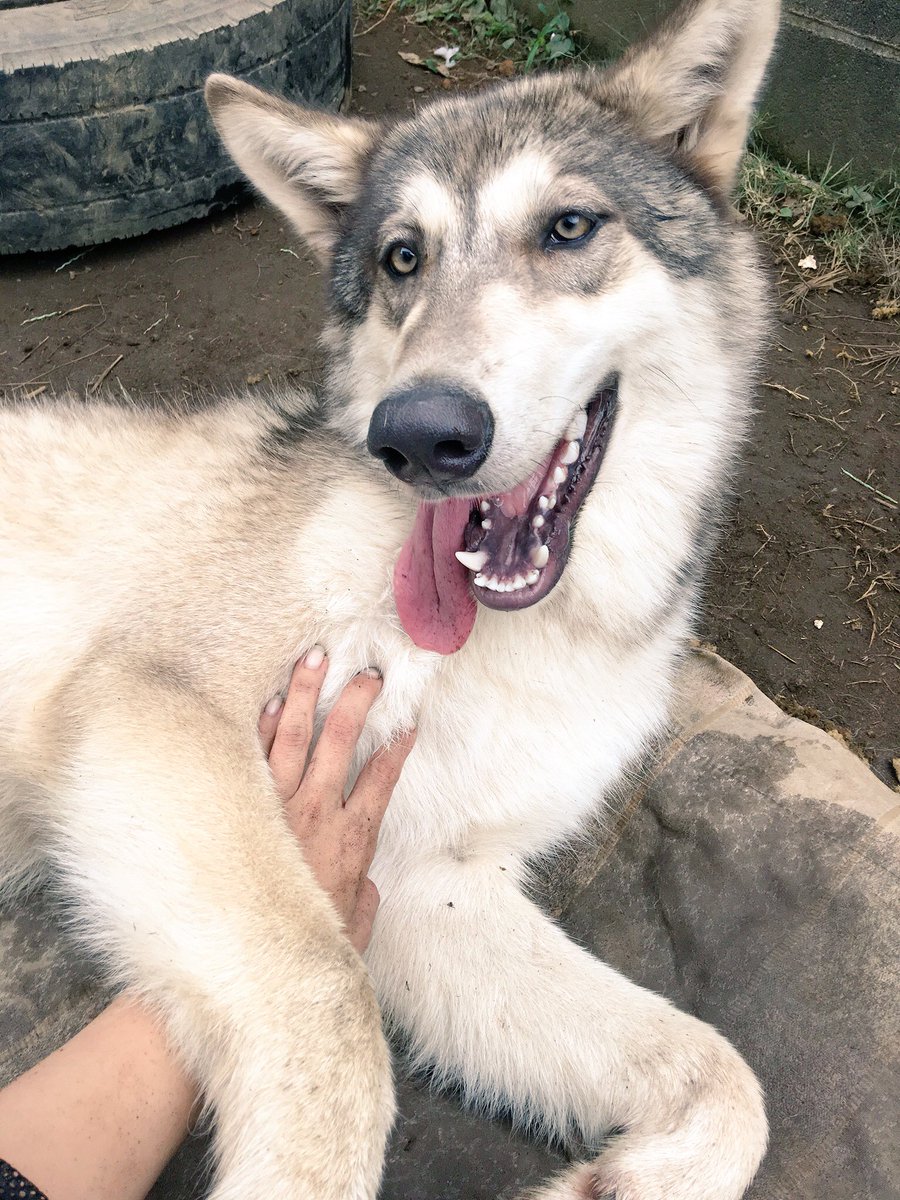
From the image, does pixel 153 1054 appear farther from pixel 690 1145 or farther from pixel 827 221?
pixel 827 221

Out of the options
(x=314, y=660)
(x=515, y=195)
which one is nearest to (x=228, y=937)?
(x=314, y=660)

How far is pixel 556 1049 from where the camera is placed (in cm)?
232

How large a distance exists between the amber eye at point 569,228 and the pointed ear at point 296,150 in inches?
30.7

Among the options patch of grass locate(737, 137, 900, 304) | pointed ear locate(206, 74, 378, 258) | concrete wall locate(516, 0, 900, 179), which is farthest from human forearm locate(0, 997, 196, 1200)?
concrete wall locate(516, 0, 900, 179)

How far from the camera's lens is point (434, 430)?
1.87m

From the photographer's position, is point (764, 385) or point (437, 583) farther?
point (764, 385)

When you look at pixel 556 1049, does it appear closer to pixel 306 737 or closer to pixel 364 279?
pixel 306 737

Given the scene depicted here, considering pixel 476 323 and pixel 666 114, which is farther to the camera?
pixel 666 114

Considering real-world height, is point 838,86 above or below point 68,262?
above

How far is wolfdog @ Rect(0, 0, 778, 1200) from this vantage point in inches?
77.4

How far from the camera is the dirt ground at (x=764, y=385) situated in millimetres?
3816

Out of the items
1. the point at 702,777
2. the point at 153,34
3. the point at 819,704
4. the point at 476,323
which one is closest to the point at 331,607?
the point at 476,323

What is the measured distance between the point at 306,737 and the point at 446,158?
158 centimetres

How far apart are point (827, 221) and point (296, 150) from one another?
367cm
